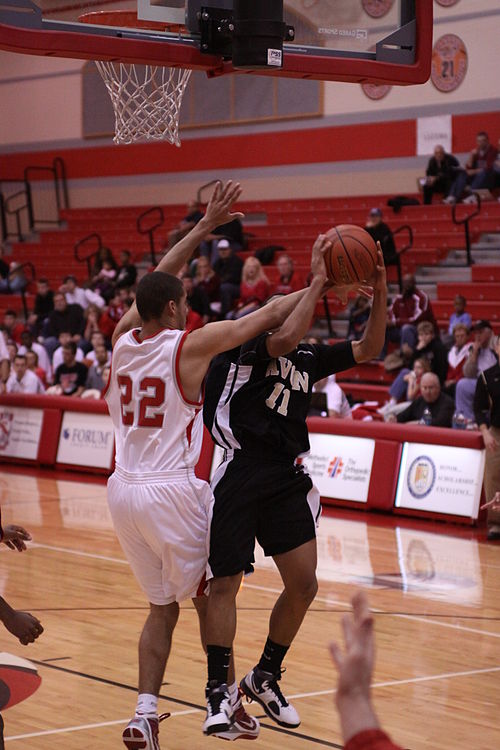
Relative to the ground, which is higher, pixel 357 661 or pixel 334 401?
pixel 357 661

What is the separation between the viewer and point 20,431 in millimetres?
16016

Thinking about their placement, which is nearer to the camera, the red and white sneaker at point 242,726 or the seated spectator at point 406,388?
the red and white sneaker at point 242,726

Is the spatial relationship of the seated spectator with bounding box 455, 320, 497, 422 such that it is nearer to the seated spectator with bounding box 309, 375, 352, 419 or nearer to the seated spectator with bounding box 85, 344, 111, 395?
the seated spectator with bounding box 309, 375, 352, 419

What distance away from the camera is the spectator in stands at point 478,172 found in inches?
727

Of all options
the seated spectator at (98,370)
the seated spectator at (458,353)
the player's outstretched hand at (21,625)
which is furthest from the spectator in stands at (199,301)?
the player's outstretched hand at (21,625)

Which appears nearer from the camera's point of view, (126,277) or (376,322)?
(376,322)

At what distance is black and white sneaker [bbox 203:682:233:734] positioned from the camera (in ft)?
16.2

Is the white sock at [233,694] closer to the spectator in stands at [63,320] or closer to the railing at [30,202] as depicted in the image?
the spectator in stands at [63,320]

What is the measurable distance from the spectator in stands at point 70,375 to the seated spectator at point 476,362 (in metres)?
5.51

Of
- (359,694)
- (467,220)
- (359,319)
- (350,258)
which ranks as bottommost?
(359,319)

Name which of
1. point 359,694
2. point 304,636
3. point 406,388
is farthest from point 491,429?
point 359,694

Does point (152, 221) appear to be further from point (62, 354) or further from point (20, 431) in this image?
point (20, 431)

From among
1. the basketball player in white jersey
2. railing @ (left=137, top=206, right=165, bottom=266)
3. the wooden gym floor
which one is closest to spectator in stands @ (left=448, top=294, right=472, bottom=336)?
the wooden gym floor

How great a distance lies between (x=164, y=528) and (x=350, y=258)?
1480mm
